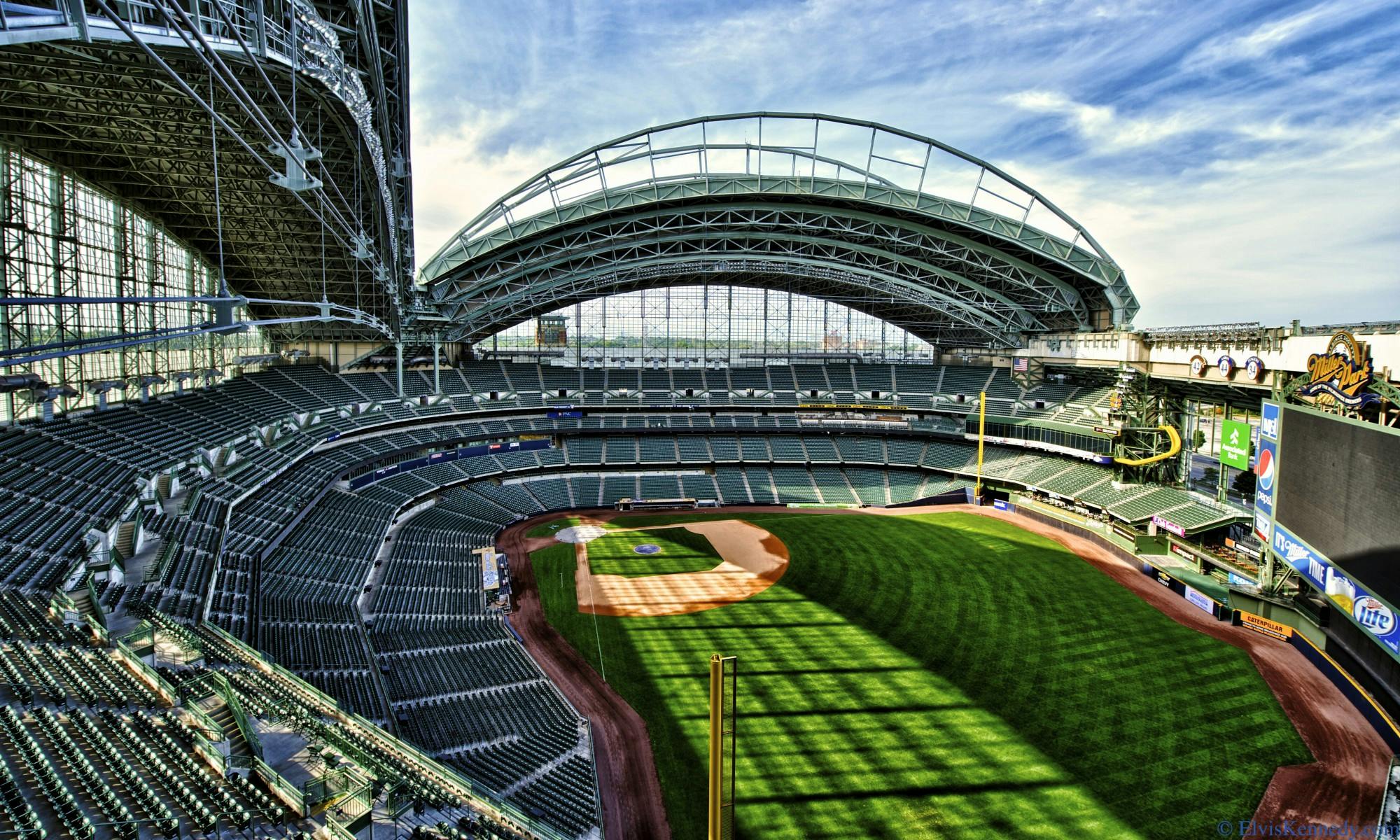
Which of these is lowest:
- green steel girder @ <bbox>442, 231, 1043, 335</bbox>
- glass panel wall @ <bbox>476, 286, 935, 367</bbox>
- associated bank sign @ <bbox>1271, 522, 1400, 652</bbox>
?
associated bank sign @ <bbox>1271, 522, 1400, 652</bbox>

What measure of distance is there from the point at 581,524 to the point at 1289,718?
3619cm

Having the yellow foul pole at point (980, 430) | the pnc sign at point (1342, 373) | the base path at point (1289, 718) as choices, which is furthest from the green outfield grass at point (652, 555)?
the pnc sign at point (1342, 373)

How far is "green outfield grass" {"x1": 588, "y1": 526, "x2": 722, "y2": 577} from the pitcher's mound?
0.51 metres

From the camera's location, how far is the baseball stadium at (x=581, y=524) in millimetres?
14359

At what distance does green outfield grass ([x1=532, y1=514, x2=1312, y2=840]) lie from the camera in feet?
55.6

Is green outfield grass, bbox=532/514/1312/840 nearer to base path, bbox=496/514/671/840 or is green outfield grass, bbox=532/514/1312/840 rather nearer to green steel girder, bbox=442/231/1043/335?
base path, bbox=496/514/671/840

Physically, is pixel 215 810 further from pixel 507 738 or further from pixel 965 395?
pixel 965 395

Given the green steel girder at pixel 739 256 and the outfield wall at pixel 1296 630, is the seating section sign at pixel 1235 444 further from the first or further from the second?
the green steel girder at pixel 739 256

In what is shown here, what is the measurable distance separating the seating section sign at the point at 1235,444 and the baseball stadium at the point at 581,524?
0.18m

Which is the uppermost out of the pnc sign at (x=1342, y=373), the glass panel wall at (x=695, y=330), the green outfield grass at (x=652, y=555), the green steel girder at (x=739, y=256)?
the green steel girder at (x=739, y=256)

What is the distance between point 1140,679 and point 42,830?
29.0 meters

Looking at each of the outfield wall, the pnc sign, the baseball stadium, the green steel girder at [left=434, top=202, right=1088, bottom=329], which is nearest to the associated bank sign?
the baseball stadium

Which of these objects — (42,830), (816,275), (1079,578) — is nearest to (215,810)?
(42,830)

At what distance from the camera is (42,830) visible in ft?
28.0
